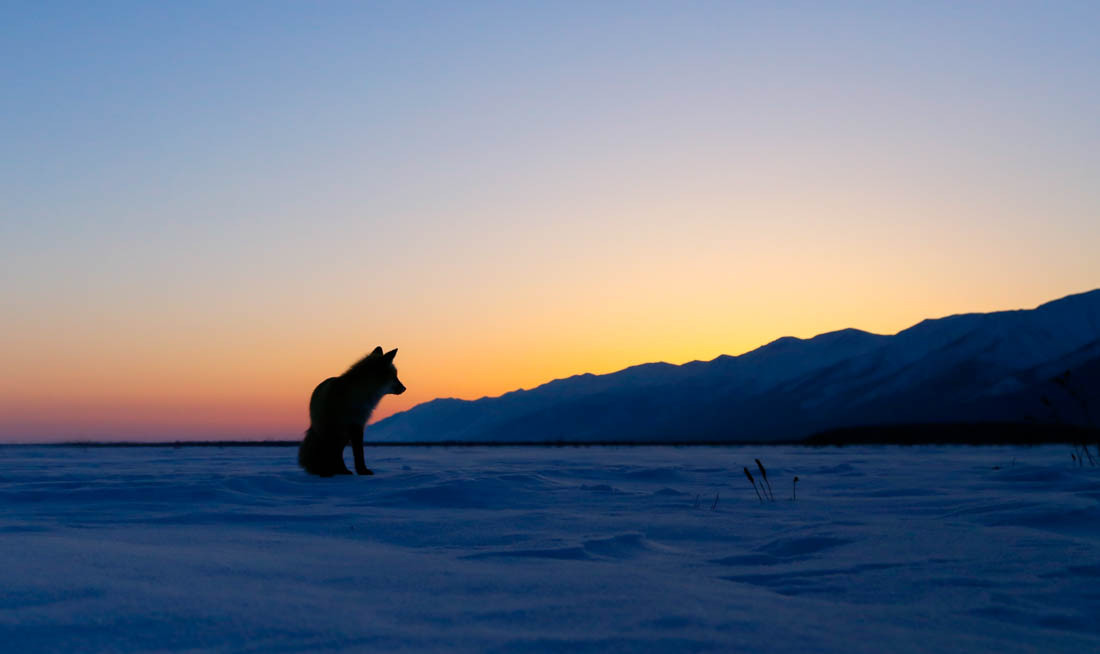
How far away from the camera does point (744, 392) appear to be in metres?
193

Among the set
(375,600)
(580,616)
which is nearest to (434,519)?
(375,600)

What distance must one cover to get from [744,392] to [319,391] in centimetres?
18937

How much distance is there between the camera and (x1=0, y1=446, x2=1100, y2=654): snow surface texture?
94.7 inches

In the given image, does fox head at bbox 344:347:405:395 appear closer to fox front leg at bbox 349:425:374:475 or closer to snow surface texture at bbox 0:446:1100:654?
fox front leg at bbox 349:425:374:475

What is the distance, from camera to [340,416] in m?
10.1

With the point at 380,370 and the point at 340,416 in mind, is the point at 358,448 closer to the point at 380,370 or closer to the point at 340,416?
the point at 340,416

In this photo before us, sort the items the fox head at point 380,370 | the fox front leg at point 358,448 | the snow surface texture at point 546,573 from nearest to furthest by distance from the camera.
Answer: the snow surface texture at point 546,573 < the fox front leg at point 358,448 < the fox head at point 380,370

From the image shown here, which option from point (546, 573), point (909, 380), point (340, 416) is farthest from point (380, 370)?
point (909, 380)

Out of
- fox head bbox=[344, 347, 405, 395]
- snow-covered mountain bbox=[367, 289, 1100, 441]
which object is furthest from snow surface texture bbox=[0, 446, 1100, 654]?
snow-covered mountain bbox=[367, 289, 1100, 441]

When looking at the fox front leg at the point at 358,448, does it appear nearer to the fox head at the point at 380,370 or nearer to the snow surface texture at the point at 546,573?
the fox head at the point at 380,370

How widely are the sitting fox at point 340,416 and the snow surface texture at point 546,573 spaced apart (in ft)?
10.3

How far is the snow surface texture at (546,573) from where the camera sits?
2.40 metres

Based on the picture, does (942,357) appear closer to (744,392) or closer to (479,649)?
(744,392)

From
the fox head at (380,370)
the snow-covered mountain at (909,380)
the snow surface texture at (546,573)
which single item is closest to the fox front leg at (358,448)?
Result: the fox head at (380,370)
